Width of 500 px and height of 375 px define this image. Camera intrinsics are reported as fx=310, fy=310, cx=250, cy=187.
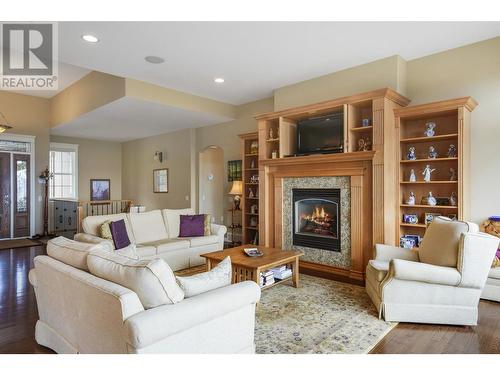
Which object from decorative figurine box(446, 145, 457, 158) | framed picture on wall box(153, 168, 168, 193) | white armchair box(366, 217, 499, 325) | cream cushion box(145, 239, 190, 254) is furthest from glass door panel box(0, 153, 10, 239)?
decorative figurine box(446, 145, 457, 158)

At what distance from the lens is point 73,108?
22.8 feet

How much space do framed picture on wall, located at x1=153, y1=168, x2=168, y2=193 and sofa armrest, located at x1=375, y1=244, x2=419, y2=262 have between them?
6331 millimetres

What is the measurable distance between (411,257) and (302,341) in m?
1.80

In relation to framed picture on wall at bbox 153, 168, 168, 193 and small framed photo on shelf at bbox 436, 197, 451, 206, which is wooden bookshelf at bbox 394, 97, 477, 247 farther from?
A: framed picture on wall at bbox 153, 168, 168, 193

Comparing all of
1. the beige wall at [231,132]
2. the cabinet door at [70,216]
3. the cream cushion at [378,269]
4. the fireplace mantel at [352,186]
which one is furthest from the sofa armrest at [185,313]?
the cabinet door at [70,216]

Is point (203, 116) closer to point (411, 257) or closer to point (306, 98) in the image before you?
Answer: point (306, 98)

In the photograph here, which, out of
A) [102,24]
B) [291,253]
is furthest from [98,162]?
[291,253]

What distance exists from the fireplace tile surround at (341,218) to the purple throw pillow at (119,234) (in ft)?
8.37

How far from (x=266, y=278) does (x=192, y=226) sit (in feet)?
6.65

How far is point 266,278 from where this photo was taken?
3.67 meters

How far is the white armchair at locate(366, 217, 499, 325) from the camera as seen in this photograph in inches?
112

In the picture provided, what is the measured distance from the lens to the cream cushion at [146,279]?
1776 mm

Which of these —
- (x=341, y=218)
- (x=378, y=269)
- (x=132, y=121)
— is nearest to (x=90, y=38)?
(x=132, y=121)

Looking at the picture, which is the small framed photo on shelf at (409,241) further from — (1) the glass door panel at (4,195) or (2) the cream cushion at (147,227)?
(1) the glass door panel at (4,195)
